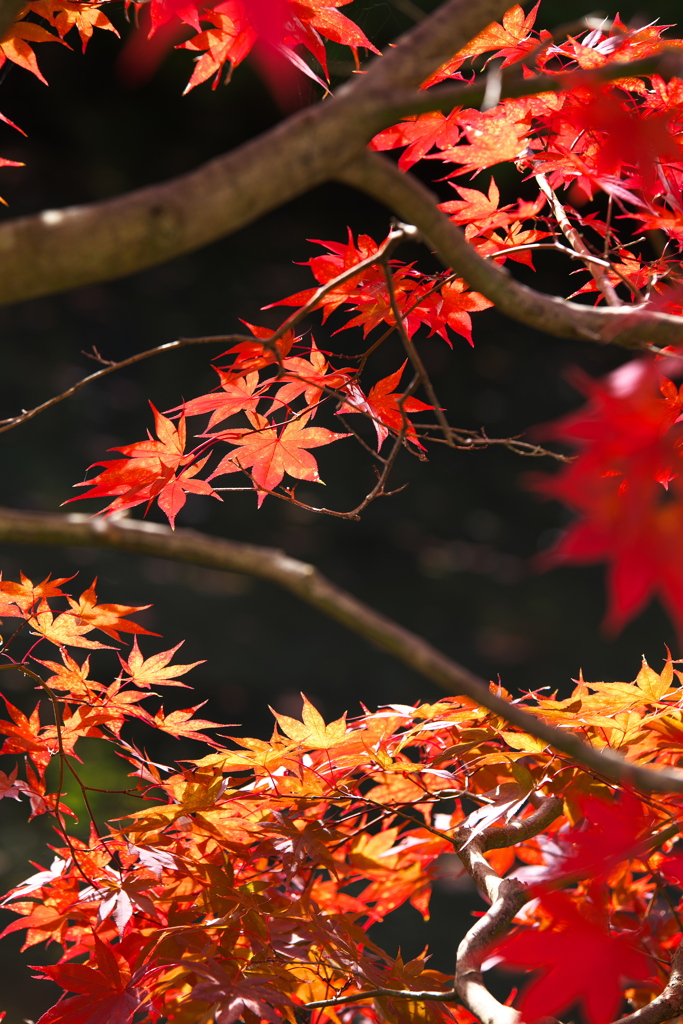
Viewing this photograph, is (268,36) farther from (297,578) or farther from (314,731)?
(314,731)

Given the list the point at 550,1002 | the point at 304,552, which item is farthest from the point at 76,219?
the point at 304,552

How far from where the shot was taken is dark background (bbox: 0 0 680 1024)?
8.63 ft

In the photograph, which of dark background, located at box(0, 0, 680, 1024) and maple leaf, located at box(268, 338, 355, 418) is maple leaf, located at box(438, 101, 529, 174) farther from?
dark background, located at box(0, 0, 680, 1024)

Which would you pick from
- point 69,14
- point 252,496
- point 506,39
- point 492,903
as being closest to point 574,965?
point 492,903

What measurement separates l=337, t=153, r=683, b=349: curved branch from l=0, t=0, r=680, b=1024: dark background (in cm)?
176

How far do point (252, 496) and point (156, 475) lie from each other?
2626 mm

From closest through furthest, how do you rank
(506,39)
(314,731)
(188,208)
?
(188,208) < (314,731) < (506,39)

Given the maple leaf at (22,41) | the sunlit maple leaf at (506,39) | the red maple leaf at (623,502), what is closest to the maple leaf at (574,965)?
the red maple leaf at (623,502)

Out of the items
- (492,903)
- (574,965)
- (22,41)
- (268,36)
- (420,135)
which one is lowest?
(492,903)

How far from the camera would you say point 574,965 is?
0.45 meters

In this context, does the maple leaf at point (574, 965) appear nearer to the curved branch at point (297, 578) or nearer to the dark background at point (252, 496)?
the curved branch at point (297, 578)

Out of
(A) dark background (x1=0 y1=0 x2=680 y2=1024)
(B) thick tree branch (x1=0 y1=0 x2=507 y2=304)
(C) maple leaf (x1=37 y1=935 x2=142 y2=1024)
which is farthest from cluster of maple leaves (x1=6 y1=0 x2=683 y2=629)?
(A) dark background (x1=0 y1=0 x2=680 y2=1024)

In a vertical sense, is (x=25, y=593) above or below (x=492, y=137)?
below

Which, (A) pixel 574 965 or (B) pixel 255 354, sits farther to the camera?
(B) pixel 255 354
